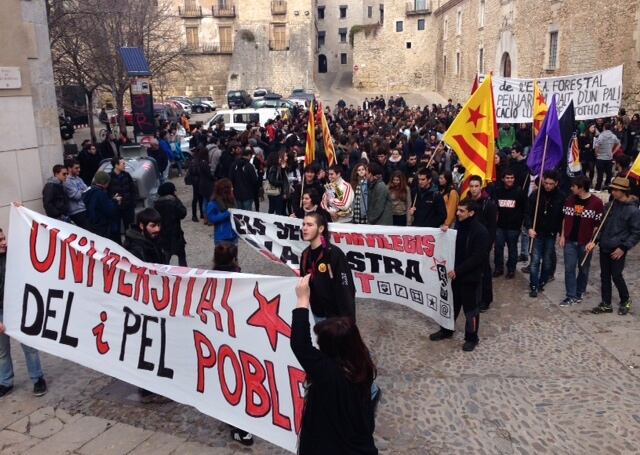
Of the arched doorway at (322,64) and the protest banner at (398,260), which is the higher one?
the arched doorway at (322,64)

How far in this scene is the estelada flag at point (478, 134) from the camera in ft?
23.4

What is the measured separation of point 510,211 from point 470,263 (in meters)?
2.53

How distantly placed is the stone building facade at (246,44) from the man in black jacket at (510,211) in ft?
149

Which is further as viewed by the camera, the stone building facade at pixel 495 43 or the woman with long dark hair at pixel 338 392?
the stone building facade at pixel 495 43

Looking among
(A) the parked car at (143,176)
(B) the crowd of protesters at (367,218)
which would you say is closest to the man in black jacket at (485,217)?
(B) the crowd of protesters at (367,218)

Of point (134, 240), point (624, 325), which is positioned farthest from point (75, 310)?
point (624, 325)

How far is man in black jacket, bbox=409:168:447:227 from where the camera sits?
7.04 meters

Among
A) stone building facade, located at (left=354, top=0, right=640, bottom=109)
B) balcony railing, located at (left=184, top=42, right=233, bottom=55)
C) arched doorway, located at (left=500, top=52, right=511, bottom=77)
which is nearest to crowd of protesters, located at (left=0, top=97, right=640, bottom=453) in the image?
stone building facade, located at (left=354, top=0, right=640, bottom=109)

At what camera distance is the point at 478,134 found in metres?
7.22

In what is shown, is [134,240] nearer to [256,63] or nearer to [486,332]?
[486,332]

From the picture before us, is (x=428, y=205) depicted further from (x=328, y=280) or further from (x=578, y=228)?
(x=328, y=280)

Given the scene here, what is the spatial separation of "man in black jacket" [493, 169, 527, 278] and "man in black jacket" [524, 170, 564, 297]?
11.0 inches

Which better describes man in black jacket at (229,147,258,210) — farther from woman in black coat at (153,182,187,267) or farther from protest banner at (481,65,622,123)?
protest banner at (481,65,622,123)

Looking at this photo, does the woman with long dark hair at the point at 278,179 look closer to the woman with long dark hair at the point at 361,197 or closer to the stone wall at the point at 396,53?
the woman with long dark hair at the point at 361,197
